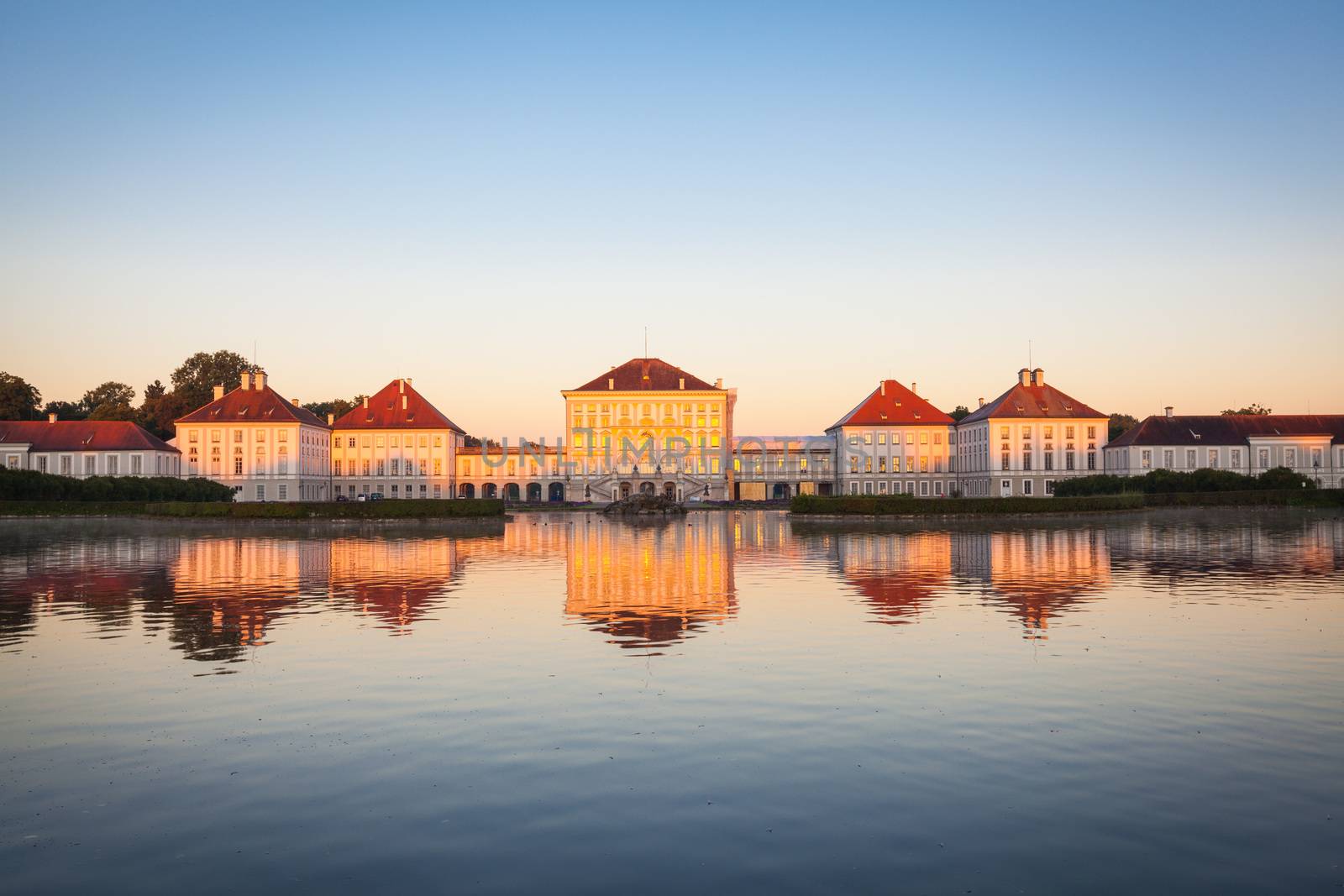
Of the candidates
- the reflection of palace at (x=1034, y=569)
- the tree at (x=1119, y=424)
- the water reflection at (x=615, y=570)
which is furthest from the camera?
the tree at (x=1119, y=424)

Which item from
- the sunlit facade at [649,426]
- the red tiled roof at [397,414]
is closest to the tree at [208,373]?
the red tiled roof at [397,414]

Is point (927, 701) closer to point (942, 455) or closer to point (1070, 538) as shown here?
point (1070, 538)

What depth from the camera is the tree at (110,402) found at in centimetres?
11675

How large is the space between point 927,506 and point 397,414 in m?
63.5

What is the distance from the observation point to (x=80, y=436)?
332 feet

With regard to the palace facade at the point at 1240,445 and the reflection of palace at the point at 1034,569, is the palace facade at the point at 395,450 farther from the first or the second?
the reflection of palace at the point at 1034,569

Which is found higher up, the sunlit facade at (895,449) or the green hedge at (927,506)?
the sunlit facade at (895,449)

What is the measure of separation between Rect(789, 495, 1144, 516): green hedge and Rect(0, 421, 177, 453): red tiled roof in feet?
214

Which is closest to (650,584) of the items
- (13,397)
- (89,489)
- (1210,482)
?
(89,489)

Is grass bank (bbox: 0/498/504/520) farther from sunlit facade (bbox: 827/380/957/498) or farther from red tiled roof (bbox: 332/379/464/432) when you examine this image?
sunlit facade (bbox: 827/380/957/498)

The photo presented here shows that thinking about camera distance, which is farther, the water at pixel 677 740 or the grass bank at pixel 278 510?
the grass bank at pixel 278 510

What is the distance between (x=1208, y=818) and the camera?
873cm

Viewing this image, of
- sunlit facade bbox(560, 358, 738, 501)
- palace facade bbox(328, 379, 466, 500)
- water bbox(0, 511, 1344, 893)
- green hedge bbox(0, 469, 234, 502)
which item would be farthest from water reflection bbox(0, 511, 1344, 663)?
sunlit facade bbox(560, 358, 738, 501)

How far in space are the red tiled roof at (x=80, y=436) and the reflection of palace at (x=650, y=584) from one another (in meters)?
66.7
